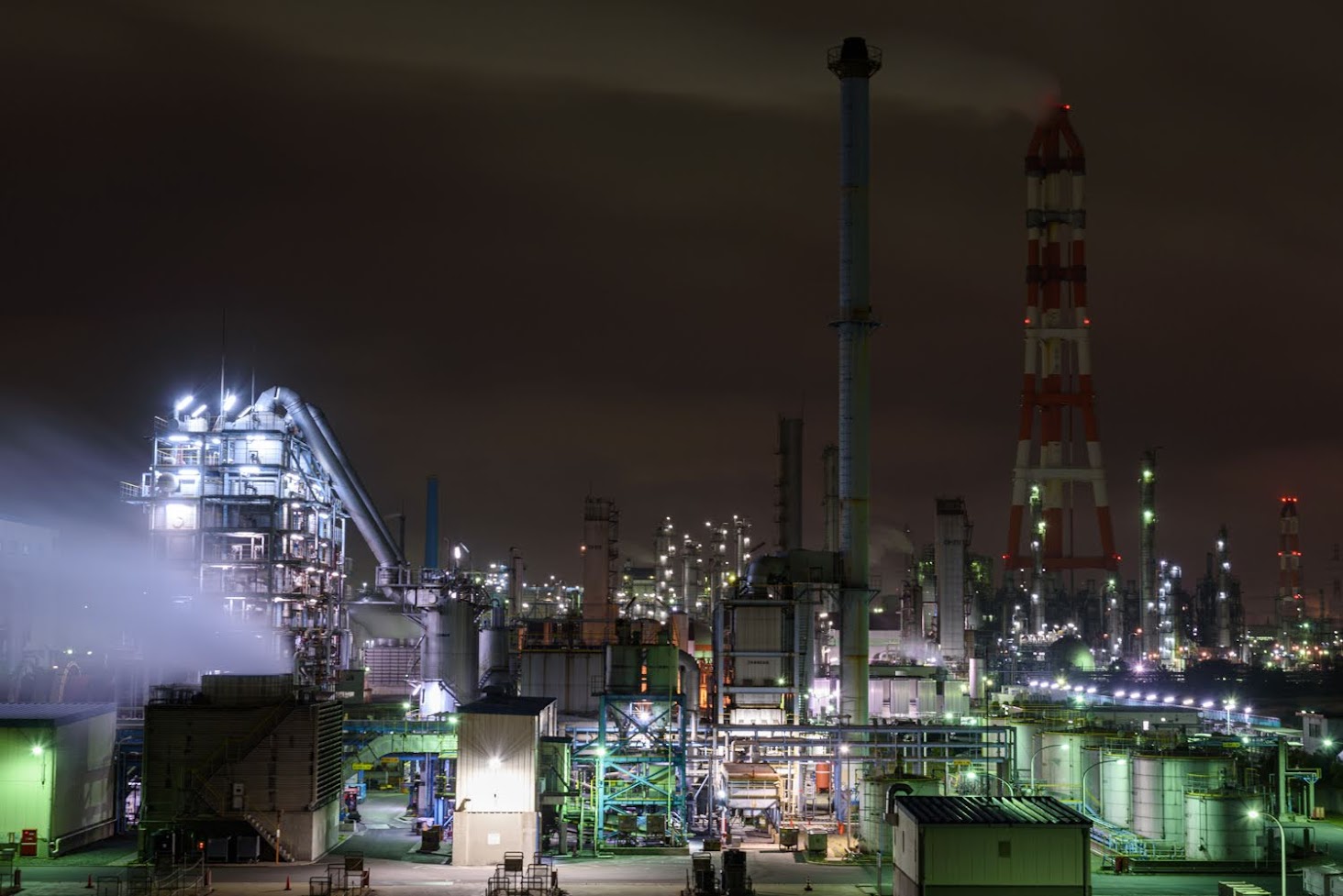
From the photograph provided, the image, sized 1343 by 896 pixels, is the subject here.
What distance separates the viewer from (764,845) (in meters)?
45.4

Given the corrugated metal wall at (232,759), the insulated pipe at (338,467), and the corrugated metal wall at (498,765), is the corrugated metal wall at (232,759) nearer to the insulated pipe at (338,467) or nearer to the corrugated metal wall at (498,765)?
the corrugated metal wall at (498,765)

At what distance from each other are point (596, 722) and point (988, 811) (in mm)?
24456

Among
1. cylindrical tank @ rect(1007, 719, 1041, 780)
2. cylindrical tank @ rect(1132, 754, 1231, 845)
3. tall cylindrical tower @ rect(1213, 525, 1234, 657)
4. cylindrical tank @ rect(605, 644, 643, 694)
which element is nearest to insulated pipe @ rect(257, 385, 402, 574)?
cylindrical tank @ rect(605, 644, 643, 694)

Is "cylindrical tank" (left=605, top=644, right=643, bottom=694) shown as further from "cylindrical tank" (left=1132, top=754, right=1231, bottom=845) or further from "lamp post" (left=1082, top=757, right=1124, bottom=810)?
"cylindrical tank" (left=1132, top=754, right=1231, bottom=845)

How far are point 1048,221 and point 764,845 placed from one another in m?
93.1

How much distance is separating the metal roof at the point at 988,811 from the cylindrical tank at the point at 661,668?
22.9m

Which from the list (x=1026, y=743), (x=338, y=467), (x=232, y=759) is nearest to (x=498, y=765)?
Answer: (x=232, y=759)

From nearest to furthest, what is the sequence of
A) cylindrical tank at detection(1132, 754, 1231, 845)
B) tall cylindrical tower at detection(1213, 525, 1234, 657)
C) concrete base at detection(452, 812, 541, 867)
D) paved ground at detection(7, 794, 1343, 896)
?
paved ground at detection(7, 794, 1343, 896) < concrete base at detection(452, 812, 541, 867) < cylindrical tank at detection(1132, 754, 1231, 845) < tall cylindrical tower at detection(1213, 525, 1234, 657)

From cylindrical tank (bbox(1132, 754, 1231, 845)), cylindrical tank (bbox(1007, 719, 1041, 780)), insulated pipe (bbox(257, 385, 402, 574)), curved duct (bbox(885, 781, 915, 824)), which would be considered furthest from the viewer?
insulated pipe (bbox(257, 385, 402, 574))

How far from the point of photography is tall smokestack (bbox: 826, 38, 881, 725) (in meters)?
57.1

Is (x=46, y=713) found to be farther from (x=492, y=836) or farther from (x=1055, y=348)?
(x=1055, y=348)

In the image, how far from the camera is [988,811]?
3553 cm

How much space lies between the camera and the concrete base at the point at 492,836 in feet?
137

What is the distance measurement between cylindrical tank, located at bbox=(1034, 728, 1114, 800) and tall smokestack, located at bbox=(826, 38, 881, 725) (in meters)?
6.76
